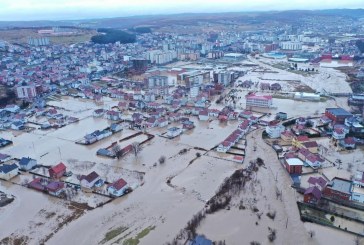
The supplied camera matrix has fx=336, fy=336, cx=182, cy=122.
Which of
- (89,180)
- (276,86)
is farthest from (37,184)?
(276,86)

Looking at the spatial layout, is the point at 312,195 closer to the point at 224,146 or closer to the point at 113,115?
the point at 224,146

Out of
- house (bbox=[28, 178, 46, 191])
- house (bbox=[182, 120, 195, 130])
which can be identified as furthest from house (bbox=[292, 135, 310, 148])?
house (bbox=[28, 178, 46, 191])

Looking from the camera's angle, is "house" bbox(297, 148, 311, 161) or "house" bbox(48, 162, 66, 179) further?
"house" bbox(297, 148, 311, 161)

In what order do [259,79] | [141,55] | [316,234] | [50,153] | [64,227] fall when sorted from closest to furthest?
[316,234] < [64,227] < [50,153] < [259,79] < [141,55]

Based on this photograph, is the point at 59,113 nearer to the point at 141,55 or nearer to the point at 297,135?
the point at 297,135

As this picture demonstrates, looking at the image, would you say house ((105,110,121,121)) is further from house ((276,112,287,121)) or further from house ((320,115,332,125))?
house ((320,115,332,125))

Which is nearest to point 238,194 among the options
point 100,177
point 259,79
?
point 100,177

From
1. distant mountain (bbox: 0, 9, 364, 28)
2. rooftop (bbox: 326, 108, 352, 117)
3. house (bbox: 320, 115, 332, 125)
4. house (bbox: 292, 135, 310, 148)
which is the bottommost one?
house (bbox: 320, 115, 332, 125)
